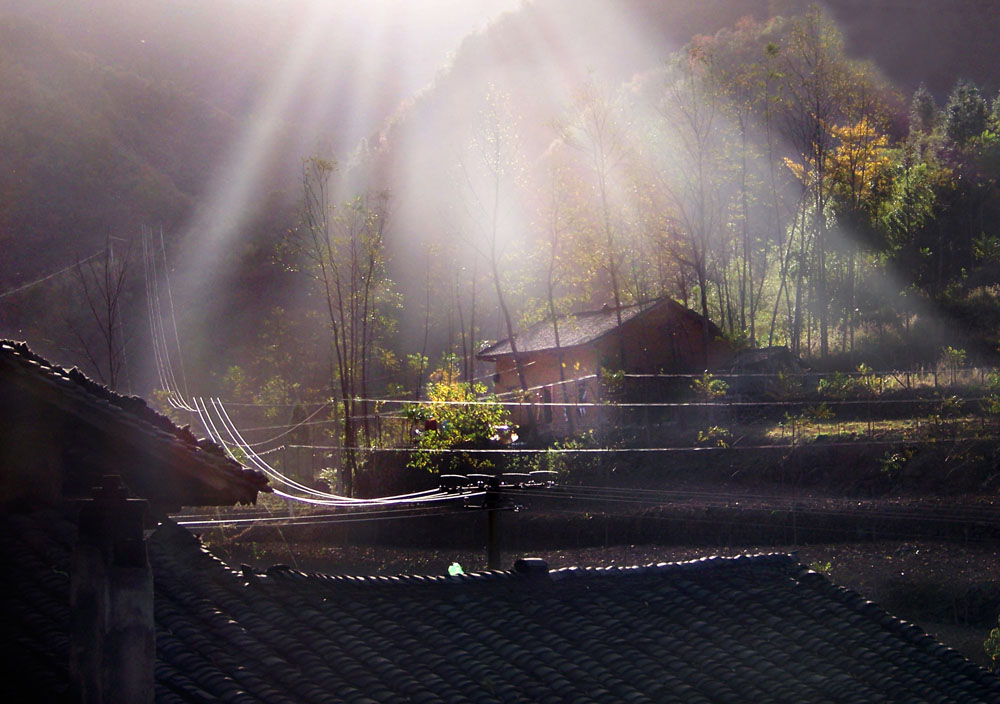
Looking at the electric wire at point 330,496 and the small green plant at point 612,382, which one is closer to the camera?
the electric wire at point 330,496

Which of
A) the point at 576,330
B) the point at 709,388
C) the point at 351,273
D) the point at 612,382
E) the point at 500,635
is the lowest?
the point at 500,635

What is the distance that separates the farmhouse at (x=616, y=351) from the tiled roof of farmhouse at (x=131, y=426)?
2043cm

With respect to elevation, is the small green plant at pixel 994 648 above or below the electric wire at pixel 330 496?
below

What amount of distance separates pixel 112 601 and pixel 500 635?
360 centimetres

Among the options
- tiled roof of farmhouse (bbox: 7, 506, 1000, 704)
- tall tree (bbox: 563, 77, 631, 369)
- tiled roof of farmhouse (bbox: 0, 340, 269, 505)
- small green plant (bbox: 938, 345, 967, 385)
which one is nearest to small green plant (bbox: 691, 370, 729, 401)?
tall tree (bbox: 563, 77, 631, 369)

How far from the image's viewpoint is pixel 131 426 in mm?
6648

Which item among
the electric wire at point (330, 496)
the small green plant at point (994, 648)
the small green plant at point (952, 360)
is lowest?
the small green plant at point (994, 648)

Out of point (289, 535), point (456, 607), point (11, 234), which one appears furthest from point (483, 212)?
point (456, 607)

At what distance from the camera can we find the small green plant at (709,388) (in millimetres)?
24672

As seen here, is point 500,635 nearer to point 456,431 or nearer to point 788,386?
point 788,386

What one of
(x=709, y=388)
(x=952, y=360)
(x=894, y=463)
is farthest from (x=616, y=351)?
(x=894, y=463)

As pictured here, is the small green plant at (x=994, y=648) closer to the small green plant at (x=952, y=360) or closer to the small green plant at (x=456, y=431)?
the small green plant at (x=952, y=360)

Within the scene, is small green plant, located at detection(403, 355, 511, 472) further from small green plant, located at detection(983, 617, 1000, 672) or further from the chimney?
the chimney

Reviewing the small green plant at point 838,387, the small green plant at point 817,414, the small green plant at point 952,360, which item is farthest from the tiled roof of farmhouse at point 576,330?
the small green plant at point 817,414
